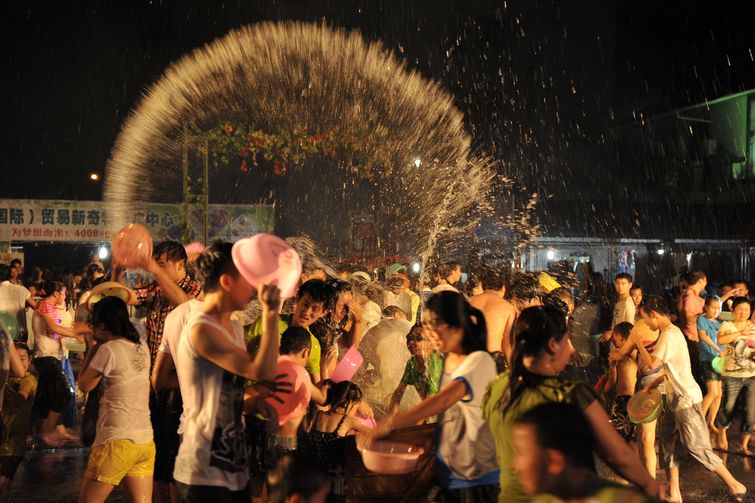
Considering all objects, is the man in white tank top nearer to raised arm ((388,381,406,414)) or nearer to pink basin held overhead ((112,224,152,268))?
pink basin held overhead ((112,224,152,268))

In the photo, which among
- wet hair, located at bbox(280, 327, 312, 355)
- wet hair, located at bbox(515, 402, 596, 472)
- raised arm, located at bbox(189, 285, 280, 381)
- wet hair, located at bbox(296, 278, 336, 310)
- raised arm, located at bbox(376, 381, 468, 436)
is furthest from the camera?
wet hair, located at bbox(296, 278, 336, 310)

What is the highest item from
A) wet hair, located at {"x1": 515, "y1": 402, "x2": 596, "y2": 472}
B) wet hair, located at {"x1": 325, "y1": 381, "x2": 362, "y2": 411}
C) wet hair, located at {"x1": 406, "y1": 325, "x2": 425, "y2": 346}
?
wet hair, located at {"x1": 406, "y1": 325, "x2": 425, "y2": 346}

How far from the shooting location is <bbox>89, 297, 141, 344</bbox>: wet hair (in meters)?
4.59

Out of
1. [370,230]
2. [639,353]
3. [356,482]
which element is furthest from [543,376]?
[370,230]

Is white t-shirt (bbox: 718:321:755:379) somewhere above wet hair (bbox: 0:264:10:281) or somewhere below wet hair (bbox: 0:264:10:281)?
below

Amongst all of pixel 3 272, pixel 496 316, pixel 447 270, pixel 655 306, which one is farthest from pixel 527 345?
pixel 3 272

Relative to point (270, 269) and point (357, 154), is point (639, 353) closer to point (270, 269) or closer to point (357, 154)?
point (270, 269)

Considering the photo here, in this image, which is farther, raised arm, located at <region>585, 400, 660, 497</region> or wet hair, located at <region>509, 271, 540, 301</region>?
wet hair, located at <region>509, 271, 540, 301</region>

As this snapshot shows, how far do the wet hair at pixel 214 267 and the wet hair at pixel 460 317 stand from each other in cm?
99

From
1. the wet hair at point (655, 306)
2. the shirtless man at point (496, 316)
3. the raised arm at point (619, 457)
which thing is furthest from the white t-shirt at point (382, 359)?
the raised arm at point (619, 457)

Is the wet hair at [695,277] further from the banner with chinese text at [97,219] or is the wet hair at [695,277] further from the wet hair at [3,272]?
the banner with chinese text at [97,219]

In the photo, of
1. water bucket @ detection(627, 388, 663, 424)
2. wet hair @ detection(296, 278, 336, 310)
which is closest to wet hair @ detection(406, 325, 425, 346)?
wet hair @ detection(296, 278, 336, 310)

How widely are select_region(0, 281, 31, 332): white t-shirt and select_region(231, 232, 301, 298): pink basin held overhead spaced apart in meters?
7.45

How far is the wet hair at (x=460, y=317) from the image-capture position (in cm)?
372
